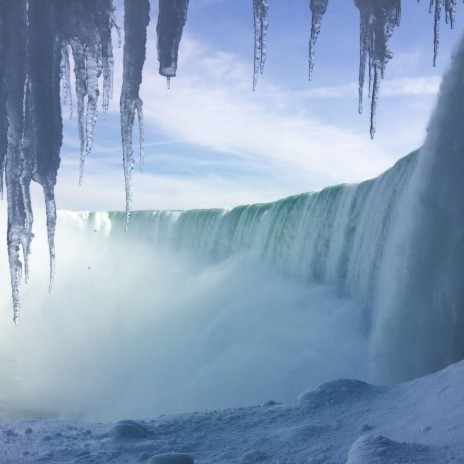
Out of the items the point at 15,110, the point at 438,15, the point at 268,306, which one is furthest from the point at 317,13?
the point at 268,306

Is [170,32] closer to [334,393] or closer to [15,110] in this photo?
[15,110]

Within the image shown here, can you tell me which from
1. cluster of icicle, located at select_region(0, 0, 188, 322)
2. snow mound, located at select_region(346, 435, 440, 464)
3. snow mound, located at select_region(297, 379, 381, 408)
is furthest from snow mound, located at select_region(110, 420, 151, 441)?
cluster of icicle, located at select_region(0, 0, 188, 322)

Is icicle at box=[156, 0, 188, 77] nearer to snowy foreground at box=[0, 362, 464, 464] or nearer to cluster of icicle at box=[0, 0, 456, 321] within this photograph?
cluster of icicle at box=[0, 0, 456, 321]

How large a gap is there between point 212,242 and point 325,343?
7.63 m

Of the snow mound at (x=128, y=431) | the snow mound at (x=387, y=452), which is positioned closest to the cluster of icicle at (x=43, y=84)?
the snow mound at (x=128, y=431)

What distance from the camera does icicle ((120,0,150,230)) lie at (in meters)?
5.39

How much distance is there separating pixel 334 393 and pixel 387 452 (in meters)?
1.35

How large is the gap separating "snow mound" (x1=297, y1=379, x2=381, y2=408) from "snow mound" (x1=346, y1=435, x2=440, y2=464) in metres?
1.08

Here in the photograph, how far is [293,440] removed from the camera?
3.14 m

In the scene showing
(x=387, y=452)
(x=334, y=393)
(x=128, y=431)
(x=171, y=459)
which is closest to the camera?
(x=387, y=452)

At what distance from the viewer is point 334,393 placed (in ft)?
12.6

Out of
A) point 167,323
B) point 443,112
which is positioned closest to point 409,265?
point 443,112

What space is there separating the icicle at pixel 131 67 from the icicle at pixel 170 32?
16 cm

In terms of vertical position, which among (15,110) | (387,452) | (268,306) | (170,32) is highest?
(170,32)
